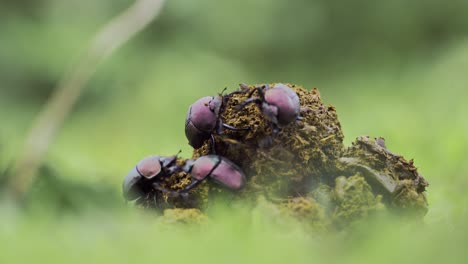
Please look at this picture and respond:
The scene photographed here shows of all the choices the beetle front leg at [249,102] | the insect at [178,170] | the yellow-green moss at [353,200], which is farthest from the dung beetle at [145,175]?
the yellow-green moss at [353,200]

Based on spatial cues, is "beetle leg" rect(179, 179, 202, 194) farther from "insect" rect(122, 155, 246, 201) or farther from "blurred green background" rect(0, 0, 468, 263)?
"blurred green background" rect(0, 0, 468, 263)

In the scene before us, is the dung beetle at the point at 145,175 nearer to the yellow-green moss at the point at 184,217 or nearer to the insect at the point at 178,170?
the insect at the point at 178,170

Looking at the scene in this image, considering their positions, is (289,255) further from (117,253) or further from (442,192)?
(442,192)

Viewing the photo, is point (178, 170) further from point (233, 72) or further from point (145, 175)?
point (233, 72)

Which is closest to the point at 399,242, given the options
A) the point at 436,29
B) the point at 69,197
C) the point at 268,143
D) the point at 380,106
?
the point at 69,197

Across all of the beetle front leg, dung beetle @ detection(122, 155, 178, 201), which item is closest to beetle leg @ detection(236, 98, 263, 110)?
the beetle front leg

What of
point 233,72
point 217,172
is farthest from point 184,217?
point 233,72
